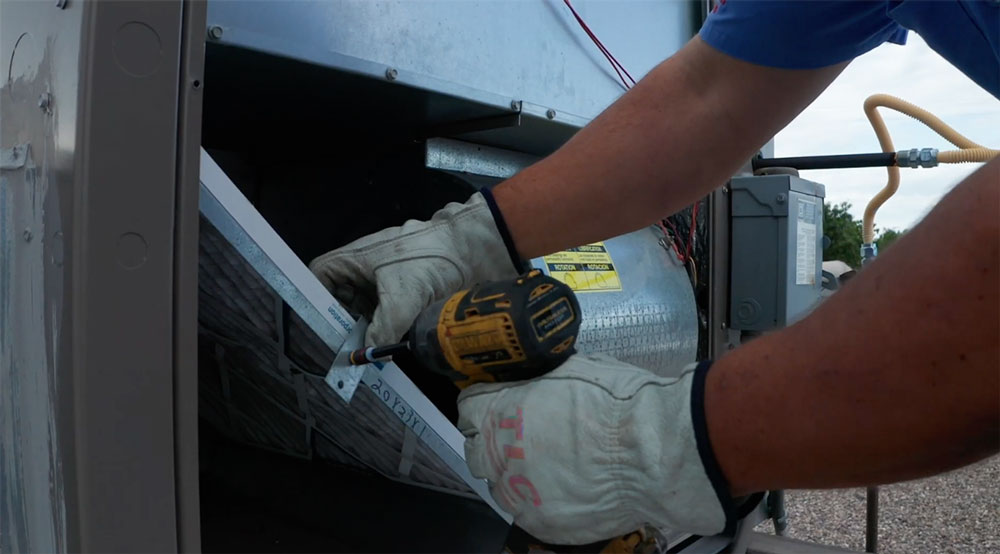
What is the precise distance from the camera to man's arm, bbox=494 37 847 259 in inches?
44.5

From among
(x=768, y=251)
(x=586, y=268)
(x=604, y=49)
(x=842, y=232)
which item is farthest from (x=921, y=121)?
(x=842, y=232)

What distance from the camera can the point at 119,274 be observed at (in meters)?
0.67

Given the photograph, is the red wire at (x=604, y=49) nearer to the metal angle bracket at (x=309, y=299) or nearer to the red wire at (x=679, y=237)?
the red wire at (x=679, y=237)

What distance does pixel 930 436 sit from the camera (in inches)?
24.9

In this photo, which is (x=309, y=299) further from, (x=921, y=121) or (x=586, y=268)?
(x=921, y=121)

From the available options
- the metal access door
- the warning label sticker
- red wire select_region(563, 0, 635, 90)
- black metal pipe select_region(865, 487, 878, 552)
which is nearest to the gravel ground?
black metal pipe select_region(865, 487, 878, 552)

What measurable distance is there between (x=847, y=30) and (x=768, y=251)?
921 millimetres

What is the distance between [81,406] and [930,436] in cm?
76

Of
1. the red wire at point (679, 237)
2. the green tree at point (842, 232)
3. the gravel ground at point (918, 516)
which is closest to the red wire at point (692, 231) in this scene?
the red wire at point (679, 237)

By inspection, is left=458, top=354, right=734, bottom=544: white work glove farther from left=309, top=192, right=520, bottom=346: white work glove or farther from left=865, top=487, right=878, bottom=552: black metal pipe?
left=865, top=487, right=878, bottom=552: black metal pipe

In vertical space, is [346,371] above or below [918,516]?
above

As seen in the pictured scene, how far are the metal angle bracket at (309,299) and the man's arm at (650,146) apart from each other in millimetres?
302

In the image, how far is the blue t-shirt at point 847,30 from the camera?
2.97 feet

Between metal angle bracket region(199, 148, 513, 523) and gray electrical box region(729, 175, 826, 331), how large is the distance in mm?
1033
